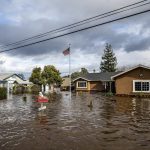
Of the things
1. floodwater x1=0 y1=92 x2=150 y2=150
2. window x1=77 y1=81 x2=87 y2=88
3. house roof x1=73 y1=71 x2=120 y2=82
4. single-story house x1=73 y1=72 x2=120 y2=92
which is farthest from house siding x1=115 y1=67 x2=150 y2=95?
floodwater x1=0 y1=92 x2=150 y2=150

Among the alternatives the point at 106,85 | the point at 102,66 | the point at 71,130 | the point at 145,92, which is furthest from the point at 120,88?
the point at 102,66

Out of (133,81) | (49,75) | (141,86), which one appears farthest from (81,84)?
(141,86)

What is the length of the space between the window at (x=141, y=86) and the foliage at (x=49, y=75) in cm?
3275

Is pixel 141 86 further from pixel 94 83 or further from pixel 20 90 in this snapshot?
pixel 20 90

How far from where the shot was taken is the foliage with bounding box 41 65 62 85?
78938 mm

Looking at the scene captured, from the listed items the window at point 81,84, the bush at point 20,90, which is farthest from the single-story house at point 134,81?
the bush at point 20,90

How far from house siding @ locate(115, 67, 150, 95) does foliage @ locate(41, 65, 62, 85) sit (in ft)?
98.1

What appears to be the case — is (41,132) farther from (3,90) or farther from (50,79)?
(50,79)

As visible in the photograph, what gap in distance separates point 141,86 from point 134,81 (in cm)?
136

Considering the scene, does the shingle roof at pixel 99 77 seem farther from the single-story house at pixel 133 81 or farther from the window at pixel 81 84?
the single-story house at pixel 133 81

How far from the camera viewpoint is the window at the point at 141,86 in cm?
4884

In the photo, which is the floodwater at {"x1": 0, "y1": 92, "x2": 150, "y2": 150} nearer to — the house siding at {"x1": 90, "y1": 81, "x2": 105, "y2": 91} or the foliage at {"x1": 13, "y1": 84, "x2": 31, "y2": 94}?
the foliage at {"x1": 13, "y1": 84, "x2": 31, "y2": 94}

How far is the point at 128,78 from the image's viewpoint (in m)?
50.5

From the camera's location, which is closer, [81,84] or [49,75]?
[81,84]
